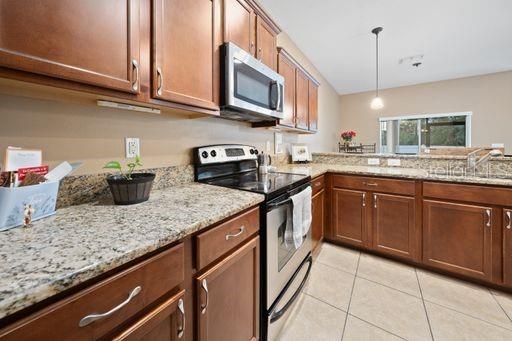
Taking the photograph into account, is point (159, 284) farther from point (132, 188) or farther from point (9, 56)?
point (9, 56)

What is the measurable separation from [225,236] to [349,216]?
71.6 inches

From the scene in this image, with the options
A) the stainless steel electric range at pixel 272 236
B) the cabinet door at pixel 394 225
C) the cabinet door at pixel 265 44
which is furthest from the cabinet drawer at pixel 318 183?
the cabinet door at pixel 265 44

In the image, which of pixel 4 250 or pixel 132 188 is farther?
pixel 132 188

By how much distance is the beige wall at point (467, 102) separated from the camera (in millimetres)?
4168

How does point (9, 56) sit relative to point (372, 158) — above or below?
above

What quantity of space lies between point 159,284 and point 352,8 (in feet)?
9.35

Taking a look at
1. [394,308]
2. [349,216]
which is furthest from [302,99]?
[394,308]

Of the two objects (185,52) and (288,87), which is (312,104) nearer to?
(288,87)

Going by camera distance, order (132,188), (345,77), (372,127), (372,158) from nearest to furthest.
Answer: (132,188) → (372,158) → (345,77) → (372,127)

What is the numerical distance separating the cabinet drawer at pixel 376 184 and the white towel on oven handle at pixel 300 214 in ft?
2.89

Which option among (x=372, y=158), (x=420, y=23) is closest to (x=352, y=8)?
(x=420, y=23)

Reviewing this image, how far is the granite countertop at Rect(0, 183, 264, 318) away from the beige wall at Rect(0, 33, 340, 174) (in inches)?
10.5

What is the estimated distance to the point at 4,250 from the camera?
1.66ft

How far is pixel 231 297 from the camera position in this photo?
2.96ft
